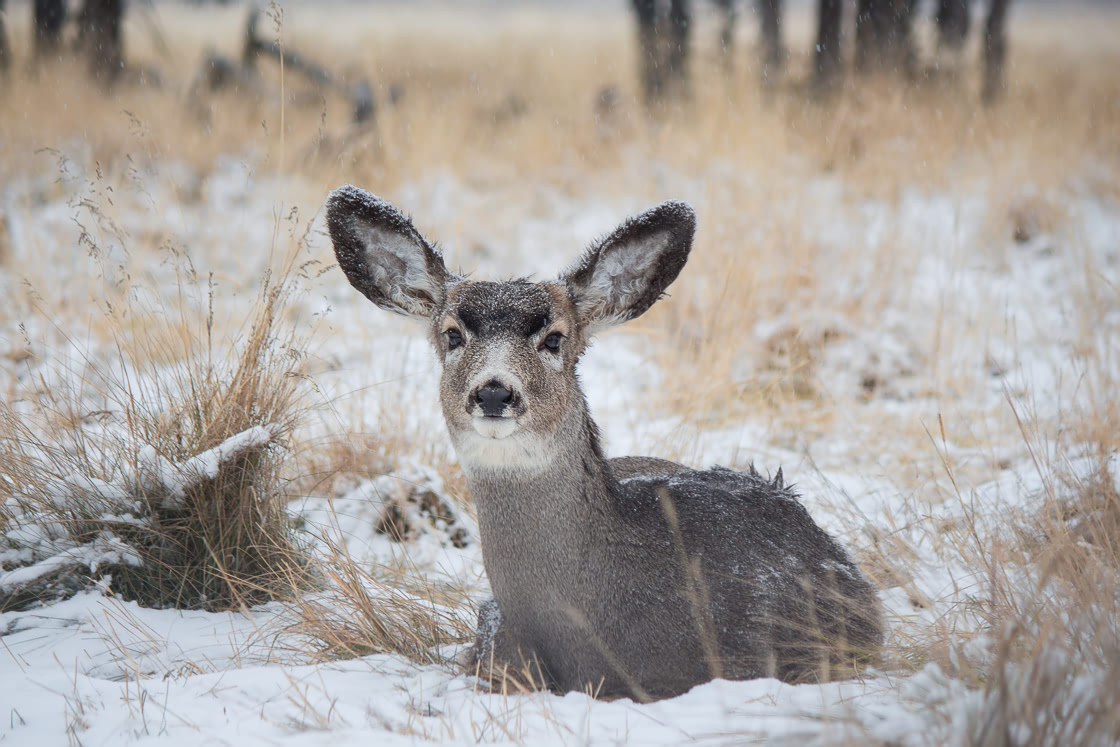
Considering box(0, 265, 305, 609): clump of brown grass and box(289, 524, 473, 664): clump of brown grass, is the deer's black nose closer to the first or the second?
box(289, 524, 473, 664): clump of brown grass

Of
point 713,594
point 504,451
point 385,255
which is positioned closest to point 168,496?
point 385,255

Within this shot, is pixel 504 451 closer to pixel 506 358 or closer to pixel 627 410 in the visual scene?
pixel 506 358

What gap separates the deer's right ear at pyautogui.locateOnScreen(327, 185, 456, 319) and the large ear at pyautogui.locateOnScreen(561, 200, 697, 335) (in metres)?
0.51

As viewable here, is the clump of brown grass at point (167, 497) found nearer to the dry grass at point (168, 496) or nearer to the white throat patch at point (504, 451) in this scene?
the dry grass at point (168, 496)

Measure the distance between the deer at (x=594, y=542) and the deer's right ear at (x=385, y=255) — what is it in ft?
0.04

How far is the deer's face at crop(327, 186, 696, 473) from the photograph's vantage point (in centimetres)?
314

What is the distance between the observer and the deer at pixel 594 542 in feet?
10.3

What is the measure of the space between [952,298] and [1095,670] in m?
5.01

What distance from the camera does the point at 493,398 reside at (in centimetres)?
299

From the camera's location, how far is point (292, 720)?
2850mm

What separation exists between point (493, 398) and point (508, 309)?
1.47ft

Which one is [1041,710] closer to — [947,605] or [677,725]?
[677,725]

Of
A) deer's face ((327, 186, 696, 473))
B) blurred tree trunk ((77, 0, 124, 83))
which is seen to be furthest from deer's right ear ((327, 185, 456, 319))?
blurred tree trunk ((77, 0, 124, 83))

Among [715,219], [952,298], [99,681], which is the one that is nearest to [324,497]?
[99,681]
